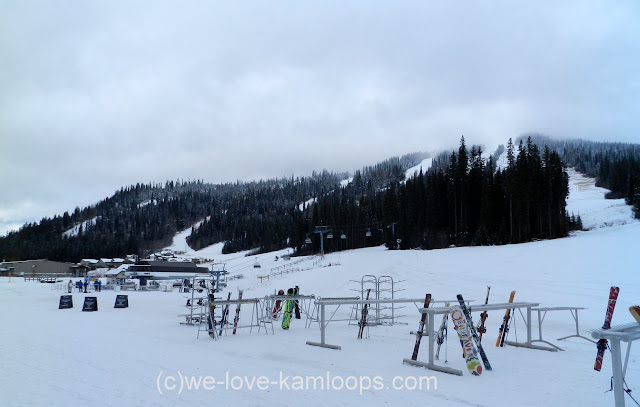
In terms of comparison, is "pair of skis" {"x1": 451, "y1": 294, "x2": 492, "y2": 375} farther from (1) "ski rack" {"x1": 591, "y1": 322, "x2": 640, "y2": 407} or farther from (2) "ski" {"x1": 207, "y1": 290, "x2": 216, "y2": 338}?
(2) "ski" {"x1": 207, "y1": 290, "x2": 216, "y2": 338}

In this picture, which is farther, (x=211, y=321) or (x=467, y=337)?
(x=211, y=321)

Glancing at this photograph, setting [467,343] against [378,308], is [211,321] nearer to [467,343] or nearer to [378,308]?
[378,308]

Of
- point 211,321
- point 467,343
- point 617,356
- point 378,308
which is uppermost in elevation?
point 617,356

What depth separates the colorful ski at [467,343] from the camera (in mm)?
7910

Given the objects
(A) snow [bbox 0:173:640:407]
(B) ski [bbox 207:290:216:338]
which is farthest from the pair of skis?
(B) ski [bbox 207:290:216:338]

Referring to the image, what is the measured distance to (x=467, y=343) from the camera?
26.2 ft

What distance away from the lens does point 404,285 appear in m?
26.5

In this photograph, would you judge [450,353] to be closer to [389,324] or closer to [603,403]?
[603,403]

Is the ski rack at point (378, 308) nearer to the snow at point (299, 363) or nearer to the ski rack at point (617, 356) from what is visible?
the snow at point (299, 363)

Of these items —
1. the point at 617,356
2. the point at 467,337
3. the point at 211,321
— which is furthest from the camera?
the point at 211,321

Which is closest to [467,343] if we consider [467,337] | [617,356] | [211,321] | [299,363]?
[467,337]

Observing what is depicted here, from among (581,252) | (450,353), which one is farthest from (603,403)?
(581,252)

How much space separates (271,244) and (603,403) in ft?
365

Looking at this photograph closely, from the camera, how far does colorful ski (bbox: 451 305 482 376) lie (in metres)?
7.91
